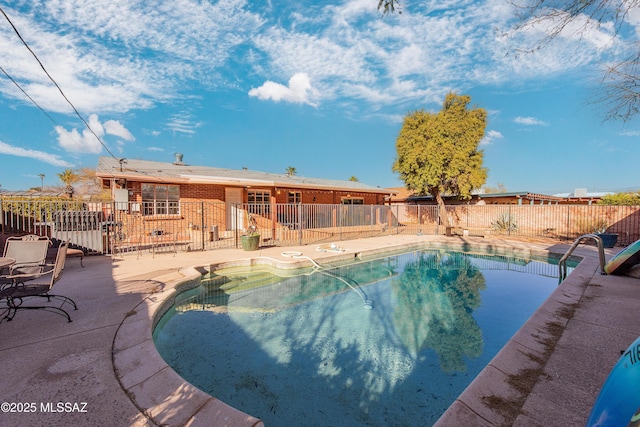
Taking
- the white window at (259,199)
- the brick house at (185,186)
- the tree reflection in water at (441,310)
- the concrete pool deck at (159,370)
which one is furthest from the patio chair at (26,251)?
the white window at (259,199)

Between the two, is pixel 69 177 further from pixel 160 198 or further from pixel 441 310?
pixel 441 310

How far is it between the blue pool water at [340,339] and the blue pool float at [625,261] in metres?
1.37

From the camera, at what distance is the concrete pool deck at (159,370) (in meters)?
1.95

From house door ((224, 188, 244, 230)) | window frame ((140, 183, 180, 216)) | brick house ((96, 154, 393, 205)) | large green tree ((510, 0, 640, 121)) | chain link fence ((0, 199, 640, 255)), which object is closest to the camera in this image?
large green tree ((510, 0, 640, 121))

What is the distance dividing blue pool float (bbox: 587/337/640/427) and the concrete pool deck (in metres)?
0.77

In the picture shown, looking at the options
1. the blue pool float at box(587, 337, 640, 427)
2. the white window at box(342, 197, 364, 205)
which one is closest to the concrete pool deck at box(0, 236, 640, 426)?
the blue pool float at box(587, 337, 640, 427)

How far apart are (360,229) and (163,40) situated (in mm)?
13359

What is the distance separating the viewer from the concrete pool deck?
1947 mm

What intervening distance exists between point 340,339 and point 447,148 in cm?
1749

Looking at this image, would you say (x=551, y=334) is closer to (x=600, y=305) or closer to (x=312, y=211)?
(x=600, y=305)

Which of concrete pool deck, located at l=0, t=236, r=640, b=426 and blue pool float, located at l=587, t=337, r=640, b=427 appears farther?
concrete pool deck, located at l=0, t=236, r=640, b=426

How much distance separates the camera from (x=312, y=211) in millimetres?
13336

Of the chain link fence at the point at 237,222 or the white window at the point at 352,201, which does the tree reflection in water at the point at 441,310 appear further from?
the white window at the point at 352,201

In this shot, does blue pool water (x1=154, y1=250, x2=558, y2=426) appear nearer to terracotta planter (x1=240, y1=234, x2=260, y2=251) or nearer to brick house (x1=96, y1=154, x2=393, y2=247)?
terracotta planter (x1=240, y1=234, x2=260, y2=251)
